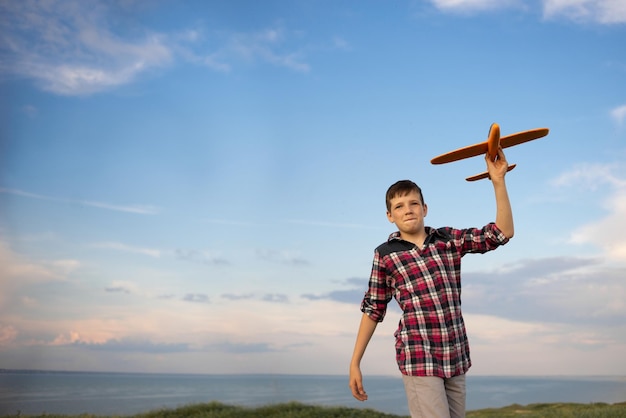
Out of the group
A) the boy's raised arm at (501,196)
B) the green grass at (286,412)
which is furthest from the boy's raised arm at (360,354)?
the green grass at (286,412)

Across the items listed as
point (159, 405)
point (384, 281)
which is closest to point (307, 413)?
point (159, 405)

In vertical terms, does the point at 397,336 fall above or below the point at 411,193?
below

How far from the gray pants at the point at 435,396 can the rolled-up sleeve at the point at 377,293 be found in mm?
531

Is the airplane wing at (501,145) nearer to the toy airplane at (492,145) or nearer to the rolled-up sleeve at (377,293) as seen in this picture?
the toy airplane at (492,145)

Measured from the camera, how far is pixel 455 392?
3.99 meters

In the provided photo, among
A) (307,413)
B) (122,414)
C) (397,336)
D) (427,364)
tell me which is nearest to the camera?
(427,364)

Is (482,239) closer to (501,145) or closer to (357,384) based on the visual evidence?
(501,145)

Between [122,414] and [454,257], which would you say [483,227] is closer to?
[454,257]

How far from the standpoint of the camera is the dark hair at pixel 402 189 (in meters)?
4.25

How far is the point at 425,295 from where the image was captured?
4059 mm

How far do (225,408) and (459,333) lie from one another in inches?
492

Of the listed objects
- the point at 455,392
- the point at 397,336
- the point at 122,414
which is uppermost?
the point at 397,336

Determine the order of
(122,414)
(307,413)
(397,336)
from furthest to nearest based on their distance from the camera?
(122,414) < (307,413) < (397,336)

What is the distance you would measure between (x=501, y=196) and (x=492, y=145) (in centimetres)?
35
